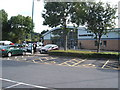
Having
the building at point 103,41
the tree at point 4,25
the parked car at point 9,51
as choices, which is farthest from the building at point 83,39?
the tree at point 4,25

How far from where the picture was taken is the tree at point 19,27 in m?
50.4

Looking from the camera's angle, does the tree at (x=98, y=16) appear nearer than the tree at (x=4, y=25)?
Yes

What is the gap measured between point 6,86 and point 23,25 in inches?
1895

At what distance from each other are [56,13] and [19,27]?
3627 centimetres

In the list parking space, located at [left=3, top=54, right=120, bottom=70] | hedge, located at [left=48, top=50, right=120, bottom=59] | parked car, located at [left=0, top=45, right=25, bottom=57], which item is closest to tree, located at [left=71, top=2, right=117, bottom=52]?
hedge, located at [left=48, top=50, right=120, bottom=59]

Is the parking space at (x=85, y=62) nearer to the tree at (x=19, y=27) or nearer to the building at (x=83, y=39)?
the building at (x=83, y=39)

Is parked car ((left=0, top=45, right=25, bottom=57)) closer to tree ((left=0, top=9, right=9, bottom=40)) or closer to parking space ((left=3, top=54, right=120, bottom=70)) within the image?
parking space ((left=3, top=54, right=120, bottom=70))

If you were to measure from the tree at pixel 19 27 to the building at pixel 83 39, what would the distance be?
12.6 meters

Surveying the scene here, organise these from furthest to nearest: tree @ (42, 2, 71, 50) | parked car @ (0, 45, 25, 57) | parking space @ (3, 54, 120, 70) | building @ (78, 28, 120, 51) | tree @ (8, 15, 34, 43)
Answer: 1. tree @ (8, 15, 34, 43)
2. building @ (78, 28, 120, 51)
3. tree @ (42, 2, 71, 50)
4. parked car @ (0, 45, 25, 57)
5. parking space @ (3, 54, 120, 70)

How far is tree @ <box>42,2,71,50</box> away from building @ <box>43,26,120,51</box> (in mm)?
6381

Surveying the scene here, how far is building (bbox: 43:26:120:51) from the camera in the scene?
28819 millimetres

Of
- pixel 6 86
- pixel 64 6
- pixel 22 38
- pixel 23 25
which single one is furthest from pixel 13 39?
pixel 6 86

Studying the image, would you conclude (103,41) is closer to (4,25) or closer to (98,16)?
(98,16)

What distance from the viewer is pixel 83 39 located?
112ft
